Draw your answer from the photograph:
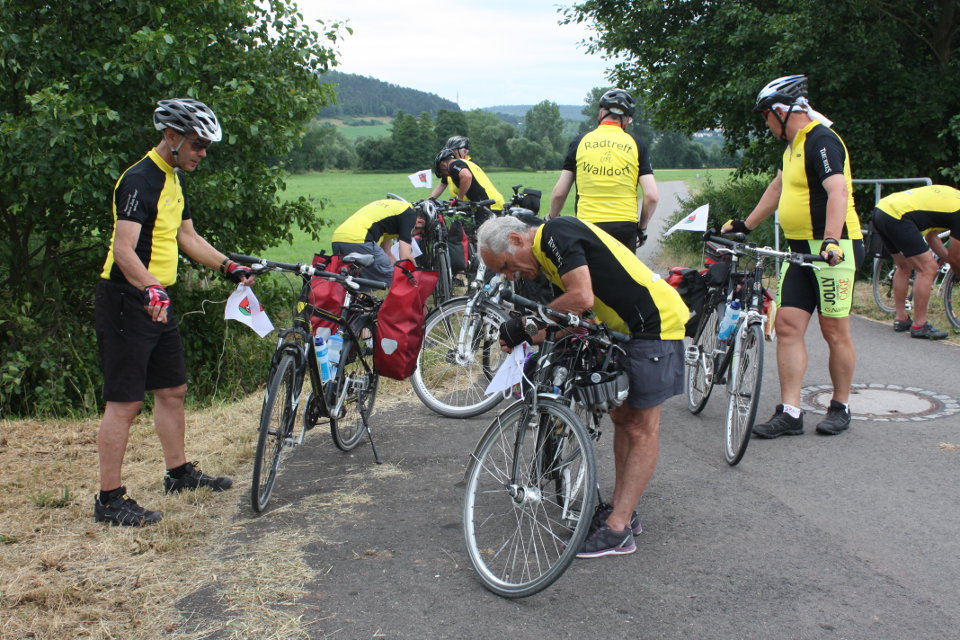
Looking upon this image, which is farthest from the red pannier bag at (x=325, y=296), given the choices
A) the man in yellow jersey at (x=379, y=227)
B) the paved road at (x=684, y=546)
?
the man in yellow jersey at (x=379, y=227)

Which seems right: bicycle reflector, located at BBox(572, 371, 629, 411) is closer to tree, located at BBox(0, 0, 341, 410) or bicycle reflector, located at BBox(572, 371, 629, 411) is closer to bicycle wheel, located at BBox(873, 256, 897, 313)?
tree, located at BBox(0, 0, 341, 410)

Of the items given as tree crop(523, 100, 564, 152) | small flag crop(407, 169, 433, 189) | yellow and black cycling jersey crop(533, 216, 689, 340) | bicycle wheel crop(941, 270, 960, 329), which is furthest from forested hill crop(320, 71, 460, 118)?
yellow and black cycling jersey crop(533, 216, 689, 340)

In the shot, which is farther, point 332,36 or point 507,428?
point 332,36

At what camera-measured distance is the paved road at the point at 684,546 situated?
359 cm

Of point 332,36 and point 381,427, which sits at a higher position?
point 332,36

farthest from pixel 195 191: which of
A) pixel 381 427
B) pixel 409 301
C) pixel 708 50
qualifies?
pixel 708 50

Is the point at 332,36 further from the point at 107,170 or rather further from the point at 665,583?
the point at 665,583

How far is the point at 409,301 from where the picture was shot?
5457 millimetres

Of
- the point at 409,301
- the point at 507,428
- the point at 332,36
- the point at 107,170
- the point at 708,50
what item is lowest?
the point at 507,428

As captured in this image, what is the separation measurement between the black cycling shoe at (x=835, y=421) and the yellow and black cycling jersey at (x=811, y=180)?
1224 millimetres

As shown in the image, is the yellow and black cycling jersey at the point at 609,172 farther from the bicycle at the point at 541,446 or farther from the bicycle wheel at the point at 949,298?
the bicycle wheel at the point at 949,298

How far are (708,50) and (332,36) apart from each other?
32.5 feet

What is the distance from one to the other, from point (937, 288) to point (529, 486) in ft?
29.3

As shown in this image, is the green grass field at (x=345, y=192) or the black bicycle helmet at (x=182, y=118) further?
the green grass field at (x=345, y=192)
